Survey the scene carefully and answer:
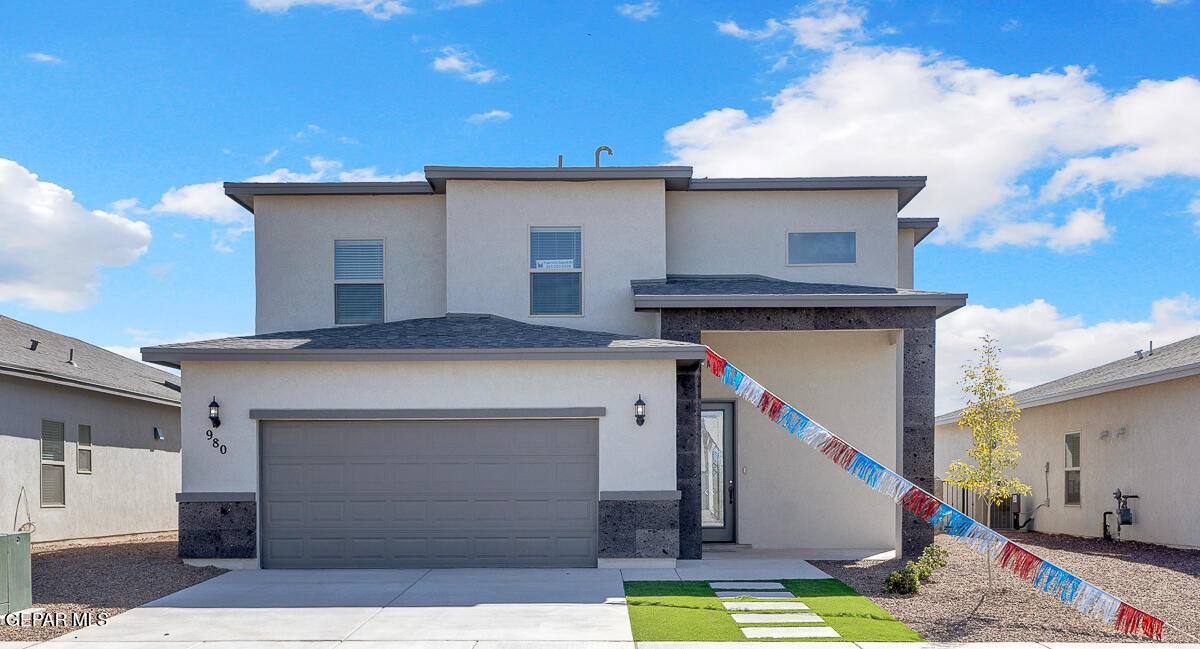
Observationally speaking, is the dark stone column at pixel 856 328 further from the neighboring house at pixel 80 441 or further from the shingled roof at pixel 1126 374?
the neighboring house at pixel 80 441

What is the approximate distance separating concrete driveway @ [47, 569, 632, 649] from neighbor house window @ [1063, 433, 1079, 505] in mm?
11641

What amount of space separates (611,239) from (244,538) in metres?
7.09

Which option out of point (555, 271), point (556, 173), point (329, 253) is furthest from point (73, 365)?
point (556, 173)

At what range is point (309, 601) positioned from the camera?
1091 centimetres

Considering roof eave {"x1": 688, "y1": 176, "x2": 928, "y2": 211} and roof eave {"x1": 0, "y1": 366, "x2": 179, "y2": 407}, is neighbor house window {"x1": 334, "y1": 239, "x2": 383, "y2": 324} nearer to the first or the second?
roof eave {"x1": 0, "y1": 366, "x2": 179, "y2": 407}

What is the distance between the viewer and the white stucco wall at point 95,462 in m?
16.2

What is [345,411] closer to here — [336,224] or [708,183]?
[336,224]

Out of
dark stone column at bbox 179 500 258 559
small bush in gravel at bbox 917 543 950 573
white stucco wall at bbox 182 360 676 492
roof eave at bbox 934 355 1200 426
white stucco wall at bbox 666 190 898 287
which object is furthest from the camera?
white stucco wall at bbox 666 190 898 287

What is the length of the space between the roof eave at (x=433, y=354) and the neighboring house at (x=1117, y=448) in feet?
28.0

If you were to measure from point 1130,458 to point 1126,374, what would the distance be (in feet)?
4.95

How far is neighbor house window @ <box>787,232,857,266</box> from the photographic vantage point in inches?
647

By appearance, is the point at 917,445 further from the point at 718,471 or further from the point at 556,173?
the point at 556,173

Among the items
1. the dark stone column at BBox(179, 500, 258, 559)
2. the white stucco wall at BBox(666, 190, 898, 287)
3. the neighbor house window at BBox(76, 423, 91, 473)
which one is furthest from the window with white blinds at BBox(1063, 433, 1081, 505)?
the neighbor house window at BBox(76, 423, 91, 473)

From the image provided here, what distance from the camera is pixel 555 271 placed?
16.0 m
